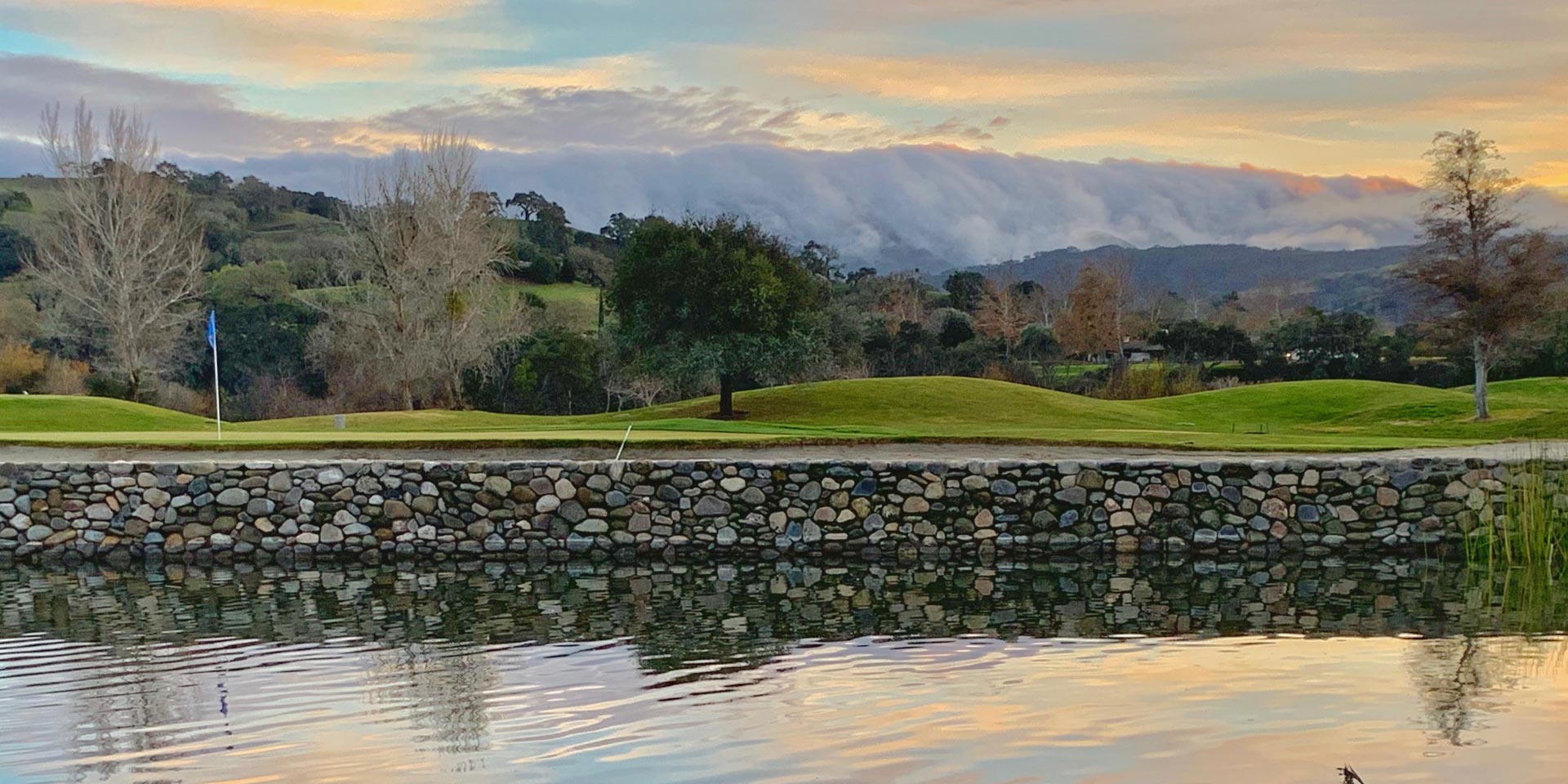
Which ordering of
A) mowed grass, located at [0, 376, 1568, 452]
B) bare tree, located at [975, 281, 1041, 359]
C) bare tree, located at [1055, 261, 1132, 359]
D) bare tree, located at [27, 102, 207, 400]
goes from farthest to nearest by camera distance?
bare tree, located at [1055, 261, 1132, 359] < bare tree, located at [975, 281, 1041, 359] < bare tree, located at [27, 102, 207, 400] < mowed grass, located at [0, 376, 1568, 452]

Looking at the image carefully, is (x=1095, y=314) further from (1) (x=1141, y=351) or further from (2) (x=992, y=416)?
(2) (x=992, y=416)

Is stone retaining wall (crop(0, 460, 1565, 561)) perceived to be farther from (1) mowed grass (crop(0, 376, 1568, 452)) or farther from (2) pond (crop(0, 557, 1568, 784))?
(1) mowed grass (crop(0, 376, 1568, 452))

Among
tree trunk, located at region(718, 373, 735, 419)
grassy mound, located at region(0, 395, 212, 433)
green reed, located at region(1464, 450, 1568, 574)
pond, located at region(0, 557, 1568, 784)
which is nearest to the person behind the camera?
pond, located at region(0, 557, 1568, 784)

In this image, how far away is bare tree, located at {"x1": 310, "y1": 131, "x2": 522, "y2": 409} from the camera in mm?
55562

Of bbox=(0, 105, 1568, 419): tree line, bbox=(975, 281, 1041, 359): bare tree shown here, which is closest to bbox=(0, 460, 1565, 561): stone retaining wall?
bbox=(0, 105, 1568, 419): tree line

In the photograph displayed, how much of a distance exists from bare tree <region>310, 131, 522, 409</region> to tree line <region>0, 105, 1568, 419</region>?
10 centimetres

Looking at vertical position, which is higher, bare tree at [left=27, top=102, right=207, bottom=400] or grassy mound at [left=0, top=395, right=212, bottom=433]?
bare tree at [left=27, top=102, right=207, bottom=400]

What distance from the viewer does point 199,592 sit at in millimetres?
15875

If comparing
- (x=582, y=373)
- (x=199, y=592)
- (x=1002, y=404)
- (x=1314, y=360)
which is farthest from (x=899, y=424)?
(x=1314, y=360)

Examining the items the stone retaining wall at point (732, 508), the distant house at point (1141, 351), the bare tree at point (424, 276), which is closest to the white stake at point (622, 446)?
the stone retaining wall at point (732, 508)

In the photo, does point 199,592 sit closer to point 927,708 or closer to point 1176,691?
point 927,708

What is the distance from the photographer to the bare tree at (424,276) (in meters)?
55.6

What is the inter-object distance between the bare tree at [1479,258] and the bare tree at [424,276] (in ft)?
106

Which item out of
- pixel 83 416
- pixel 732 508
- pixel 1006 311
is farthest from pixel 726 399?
pixel 1006 311
